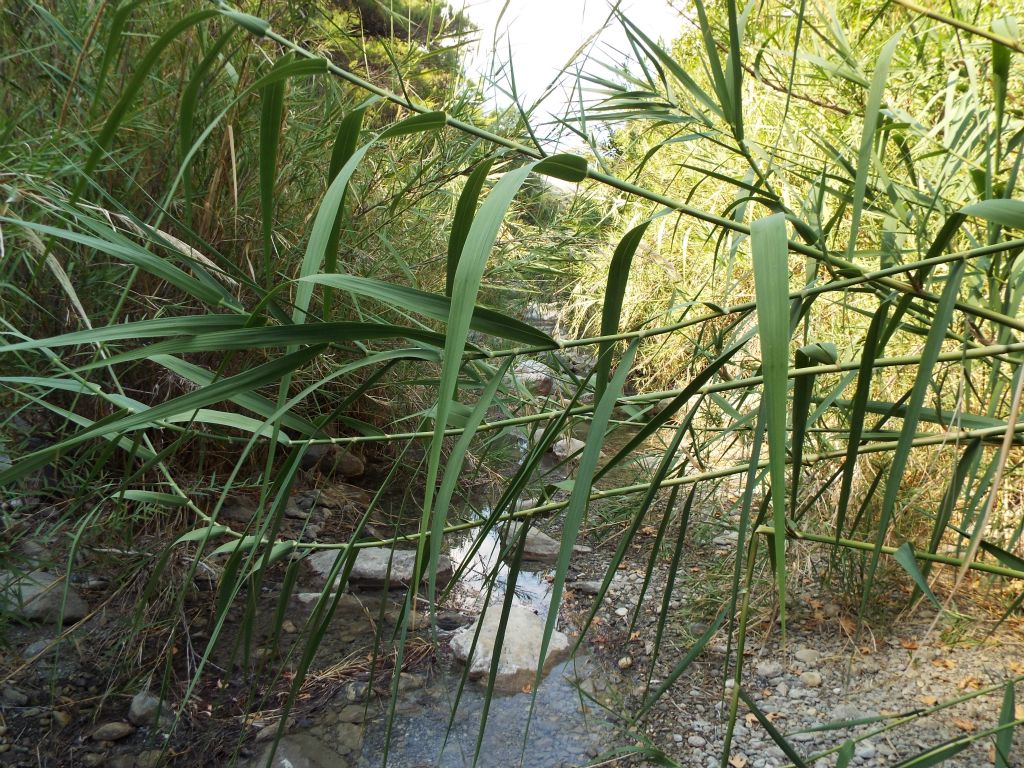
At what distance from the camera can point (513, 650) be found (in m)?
2.17

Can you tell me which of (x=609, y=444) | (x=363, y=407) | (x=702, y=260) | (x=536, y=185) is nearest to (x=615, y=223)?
(x=702, y=260)

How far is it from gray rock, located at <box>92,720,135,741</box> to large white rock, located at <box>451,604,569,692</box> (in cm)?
77

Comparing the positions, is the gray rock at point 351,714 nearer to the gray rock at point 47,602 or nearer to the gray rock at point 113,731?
the gray rock at point 113,731

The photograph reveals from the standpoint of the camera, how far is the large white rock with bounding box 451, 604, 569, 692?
2.10 meters

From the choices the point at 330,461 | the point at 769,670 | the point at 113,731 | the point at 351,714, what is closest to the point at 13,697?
the point at 113,731

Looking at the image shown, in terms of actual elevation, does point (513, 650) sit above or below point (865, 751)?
below

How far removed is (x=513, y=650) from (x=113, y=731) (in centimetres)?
97

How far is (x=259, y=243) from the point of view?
227cm

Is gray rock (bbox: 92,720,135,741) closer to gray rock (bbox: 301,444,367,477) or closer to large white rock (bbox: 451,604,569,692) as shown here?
large white rock (bbox: 451,604,569,692)

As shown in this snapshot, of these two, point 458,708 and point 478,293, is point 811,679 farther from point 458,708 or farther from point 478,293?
point 478,293

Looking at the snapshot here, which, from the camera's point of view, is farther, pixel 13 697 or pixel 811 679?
pixel 811 679

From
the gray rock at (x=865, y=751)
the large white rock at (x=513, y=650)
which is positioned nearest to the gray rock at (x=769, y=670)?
the gray rock at (x=865, y=751)

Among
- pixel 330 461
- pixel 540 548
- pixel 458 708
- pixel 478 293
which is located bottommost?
pixel 458 708

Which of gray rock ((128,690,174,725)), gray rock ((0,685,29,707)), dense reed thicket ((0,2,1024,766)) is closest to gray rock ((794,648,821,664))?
dense reed thicket ((0,2,1024,766))
